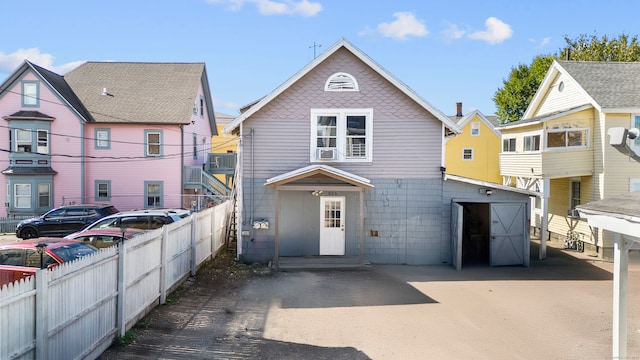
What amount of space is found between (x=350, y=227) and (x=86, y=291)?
1069 cm

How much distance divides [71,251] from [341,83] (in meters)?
10.0

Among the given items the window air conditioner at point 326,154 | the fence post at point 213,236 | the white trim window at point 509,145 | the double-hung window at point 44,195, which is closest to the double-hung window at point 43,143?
the double-hung window at point 44,195

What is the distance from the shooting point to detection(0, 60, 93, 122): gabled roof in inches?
995

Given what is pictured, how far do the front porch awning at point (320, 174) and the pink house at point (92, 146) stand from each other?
1182cm

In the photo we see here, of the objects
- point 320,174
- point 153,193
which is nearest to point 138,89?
point 153,193

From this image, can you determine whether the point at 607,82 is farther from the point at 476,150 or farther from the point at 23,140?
the point at 23,140

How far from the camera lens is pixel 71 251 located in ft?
34.6

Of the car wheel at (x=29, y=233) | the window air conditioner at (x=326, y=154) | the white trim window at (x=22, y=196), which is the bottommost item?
the car wheel at (x=29, y=233)

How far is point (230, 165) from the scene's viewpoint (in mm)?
28312

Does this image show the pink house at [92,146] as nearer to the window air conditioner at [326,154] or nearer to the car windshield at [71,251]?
the window air conditioner at [326,154]

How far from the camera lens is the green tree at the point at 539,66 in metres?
39.0

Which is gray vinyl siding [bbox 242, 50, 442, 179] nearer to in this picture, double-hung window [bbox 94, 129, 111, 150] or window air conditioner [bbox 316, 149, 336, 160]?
window air conditioner [bbox 316, 149, 336, 160]

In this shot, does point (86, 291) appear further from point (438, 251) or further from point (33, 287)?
point (438, 251)

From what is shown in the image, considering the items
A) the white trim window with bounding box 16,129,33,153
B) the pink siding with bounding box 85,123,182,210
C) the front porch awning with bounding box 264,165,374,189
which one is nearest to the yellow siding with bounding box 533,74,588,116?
the front porch awning with bounding box 264,165,374,189
